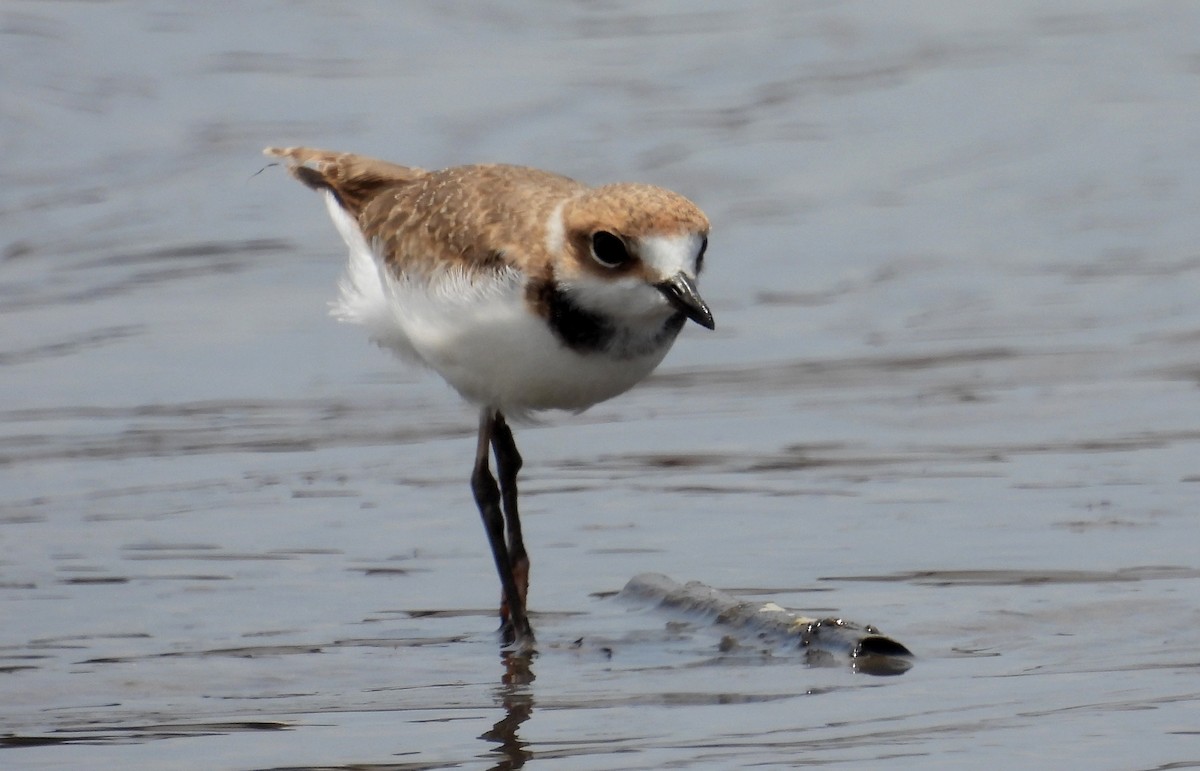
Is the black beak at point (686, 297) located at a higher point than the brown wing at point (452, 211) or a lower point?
lower

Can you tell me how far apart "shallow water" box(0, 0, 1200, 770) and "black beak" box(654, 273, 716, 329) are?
0.88m

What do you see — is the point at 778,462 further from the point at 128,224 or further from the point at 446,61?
the point at 446,61

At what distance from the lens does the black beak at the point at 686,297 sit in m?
4.96

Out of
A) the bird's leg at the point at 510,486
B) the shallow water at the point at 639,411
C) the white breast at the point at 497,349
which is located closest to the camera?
the shallow water at the point at 639,411

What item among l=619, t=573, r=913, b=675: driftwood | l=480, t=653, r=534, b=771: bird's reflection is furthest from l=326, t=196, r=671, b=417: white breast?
l=480, t=653, r=534, b=771: bird's reflection

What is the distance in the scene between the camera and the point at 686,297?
16.4 ft

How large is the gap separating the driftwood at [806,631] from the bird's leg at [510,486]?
56 cm

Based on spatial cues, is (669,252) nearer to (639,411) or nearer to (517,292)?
(517,292)

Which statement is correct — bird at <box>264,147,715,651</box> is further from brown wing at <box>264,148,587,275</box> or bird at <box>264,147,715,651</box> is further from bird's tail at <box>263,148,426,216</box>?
bird's tail at <box>263,148,426,216</box>

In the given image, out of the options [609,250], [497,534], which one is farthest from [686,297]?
[497,534]

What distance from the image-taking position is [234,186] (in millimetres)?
12555

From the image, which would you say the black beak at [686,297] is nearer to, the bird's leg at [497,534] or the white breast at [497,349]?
the white breast at [497,349]

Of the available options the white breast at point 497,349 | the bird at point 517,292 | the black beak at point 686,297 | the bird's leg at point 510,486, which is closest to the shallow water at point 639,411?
the bird's leg at point 510,486

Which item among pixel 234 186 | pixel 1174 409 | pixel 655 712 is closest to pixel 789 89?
pixel 234 186
